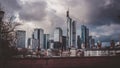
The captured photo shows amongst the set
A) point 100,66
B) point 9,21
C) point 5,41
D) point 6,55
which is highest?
point 9,21

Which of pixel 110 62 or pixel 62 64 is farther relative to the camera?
pixel 110 62

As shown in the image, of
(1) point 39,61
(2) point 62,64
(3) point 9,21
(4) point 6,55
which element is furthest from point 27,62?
(4) point 6,55

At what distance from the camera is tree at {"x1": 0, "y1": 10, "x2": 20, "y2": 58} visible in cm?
1611

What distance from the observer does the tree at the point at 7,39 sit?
16.1 metres

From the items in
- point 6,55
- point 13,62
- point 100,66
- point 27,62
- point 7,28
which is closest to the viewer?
point 6,55

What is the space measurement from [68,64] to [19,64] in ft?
20.8

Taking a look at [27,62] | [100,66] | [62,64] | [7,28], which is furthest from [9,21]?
[100,66]

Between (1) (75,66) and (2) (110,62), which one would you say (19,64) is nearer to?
(1) (75,66)

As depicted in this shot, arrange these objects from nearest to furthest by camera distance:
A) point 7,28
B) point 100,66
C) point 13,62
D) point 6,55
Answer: point 6,55, point 7,28, point 13,62, point 100,66

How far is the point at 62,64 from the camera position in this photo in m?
27.5

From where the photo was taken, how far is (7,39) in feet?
58.5

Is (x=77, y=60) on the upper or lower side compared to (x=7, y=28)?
lower

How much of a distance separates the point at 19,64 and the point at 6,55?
8623mm

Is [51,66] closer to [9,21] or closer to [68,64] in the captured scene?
[68,64]
